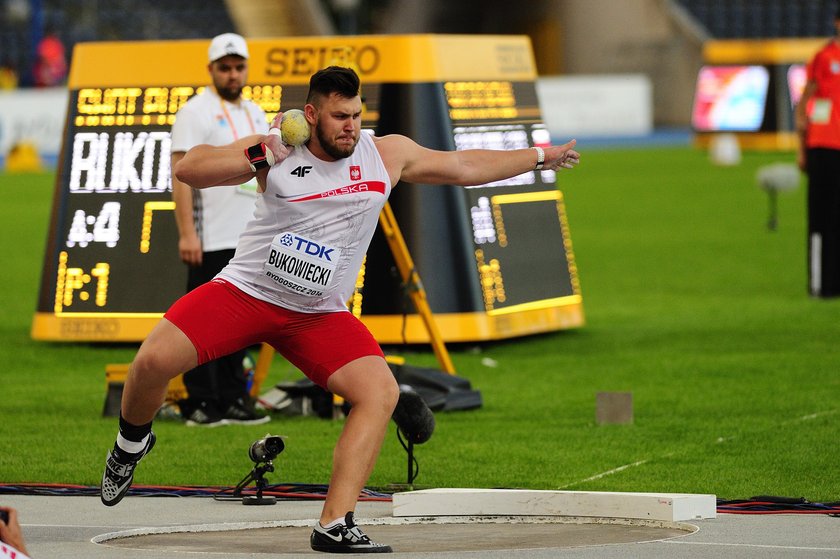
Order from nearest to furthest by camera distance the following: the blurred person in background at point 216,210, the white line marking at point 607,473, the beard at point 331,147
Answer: the beard at point 331,147 → the white line marking at point 607,473 → the blurred person in background at point 216,210

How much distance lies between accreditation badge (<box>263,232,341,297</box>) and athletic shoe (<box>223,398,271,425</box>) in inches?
148

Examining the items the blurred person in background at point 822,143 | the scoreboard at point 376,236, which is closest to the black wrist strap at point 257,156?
the scoreboard at point 376,236

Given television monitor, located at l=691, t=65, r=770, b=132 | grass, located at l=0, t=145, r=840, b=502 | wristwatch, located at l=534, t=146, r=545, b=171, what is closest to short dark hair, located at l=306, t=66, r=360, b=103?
wristwatch, located at l=534, t=146, r=545, b=171

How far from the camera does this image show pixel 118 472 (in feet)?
24.8

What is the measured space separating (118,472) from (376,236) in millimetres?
5903

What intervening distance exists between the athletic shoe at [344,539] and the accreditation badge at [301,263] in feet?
2.88

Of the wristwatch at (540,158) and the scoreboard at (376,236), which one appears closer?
the wristwatch at (540,158)

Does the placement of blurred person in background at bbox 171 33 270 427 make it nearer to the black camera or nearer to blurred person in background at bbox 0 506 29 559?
the black camera

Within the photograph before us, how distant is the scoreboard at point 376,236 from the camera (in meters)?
13.4

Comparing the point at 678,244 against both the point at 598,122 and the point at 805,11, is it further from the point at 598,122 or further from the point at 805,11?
the point at 805,11

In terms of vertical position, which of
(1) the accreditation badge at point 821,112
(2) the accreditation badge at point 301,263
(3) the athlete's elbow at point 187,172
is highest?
(1) the accreditation badge at point 821,112

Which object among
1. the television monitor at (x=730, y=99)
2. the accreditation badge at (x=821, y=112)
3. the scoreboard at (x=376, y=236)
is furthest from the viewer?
the television monitor at (x=730, y=99)

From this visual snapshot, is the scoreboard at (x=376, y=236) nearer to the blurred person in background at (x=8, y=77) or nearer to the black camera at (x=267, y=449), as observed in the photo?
the black camera at (x=267, y=449)

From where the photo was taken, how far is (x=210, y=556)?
22.1 feet
